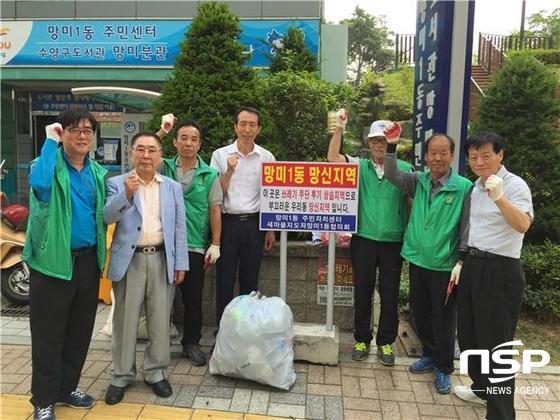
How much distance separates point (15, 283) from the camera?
17.1 feet

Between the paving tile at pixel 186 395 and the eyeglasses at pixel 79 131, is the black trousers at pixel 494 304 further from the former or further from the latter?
the eyeglasses at pixel 79 131

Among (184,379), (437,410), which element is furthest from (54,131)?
(437,410)

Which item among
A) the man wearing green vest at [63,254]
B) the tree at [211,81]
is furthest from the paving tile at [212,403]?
the tree at [211,81]

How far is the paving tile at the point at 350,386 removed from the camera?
11.2ft

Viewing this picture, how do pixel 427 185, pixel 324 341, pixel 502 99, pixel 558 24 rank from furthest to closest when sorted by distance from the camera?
1. pixel 558 24
2. pixel 502 99
3. pixel 324 341
4. pixel 427 185

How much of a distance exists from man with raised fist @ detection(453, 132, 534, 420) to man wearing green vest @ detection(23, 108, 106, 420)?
2416mm

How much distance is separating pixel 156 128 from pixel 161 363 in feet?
7.99

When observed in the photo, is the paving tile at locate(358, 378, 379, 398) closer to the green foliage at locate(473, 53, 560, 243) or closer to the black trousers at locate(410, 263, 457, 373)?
the black trousers at locate(410, 263, 457, 373)

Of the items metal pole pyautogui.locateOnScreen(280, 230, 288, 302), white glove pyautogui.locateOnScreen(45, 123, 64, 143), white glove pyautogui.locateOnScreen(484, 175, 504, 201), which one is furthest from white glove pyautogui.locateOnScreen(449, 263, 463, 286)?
white glove pyautogui.locateOnScreen(45, 123, 64, 143)

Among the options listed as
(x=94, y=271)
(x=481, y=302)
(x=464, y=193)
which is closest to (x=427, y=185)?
(x=464, y=193)

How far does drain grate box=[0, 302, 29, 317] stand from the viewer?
16.4 ft

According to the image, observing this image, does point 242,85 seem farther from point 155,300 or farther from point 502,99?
point 502,99

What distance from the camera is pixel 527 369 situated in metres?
3.88

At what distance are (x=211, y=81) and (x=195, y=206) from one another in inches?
65.4
